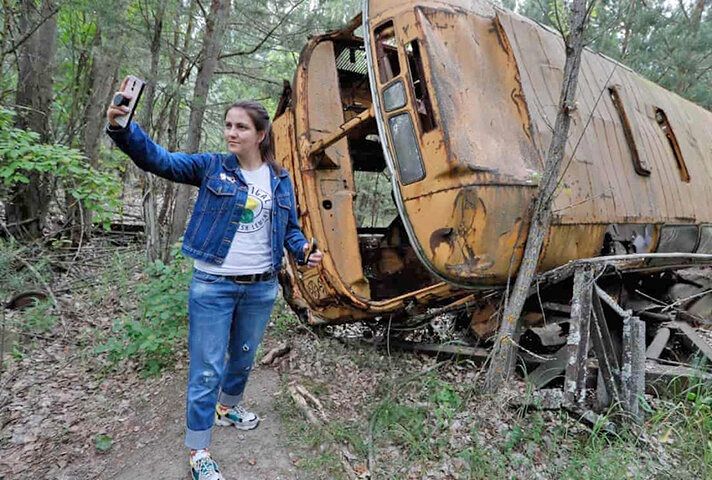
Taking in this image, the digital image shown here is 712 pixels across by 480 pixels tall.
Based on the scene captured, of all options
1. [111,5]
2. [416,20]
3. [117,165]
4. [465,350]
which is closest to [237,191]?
[416,20]

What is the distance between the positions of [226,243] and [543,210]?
7.27 feet

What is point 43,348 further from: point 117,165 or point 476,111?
point 117,165

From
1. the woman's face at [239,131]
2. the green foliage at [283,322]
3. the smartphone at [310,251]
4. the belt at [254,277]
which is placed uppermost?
the woman's face at [239,131]

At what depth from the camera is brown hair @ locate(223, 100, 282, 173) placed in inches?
102

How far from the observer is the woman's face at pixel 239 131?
2.56 meters

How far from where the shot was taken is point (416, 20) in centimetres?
377

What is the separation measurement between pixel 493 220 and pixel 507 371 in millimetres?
1229

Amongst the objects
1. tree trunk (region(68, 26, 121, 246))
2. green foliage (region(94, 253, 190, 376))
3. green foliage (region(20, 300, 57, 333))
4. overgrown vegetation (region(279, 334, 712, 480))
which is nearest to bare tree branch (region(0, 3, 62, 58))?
tree trunk (region(68, 26, 121, 246))

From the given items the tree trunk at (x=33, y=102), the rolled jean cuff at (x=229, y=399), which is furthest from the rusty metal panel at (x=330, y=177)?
the tree trunk at (x=33, y=102)

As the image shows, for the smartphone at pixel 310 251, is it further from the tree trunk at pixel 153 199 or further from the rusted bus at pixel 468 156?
the tree trunk at pixel 153 199

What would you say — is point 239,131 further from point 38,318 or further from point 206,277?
point 38,318

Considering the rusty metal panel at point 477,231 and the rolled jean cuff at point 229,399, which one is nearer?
the rolled jean cuff at point 229,399

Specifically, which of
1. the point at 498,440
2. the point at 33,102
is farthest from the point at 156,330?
the point at 33,102

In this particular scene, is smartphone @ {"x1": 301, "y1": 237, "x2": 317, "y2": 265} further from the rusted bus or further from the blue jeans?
the rusted bus
